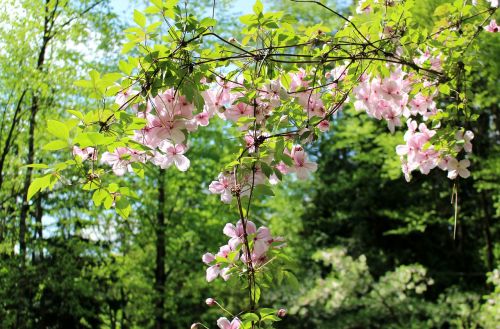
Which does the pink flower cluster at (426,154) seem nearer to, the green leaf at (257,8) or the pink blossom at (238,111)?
the pink blossom at (238,111)

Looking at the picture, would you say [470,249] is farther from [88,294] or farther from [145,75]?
[145,75]

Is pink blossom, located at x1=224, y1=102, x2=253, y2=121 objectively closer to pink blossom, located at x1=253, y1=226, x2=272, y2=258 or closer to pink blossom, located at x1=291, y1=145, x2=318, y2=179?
pink blossom, located at x1=291, y1=145, x2=318, y2=179

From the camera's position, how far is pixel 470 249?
1388 centimetres

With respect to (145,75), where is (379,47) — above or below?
above

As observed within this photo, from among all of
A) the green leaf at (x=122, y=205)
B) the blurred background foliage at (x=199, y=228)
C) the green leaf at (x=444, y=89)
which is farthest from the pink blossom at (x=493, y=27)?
the blurred background foliage at (x=199, y=228)

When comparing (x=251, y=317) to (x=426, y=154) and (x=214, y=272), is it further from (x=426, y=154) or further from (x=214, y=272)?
(x=426, y=154)

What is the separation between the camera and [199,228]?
10.0 m

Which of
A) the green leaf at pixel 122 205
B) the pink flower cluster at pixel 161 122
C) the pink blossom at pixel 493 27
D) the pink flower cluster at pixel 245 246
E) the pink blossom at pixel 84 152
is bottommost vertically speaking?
the pink flower cluster at pixel 245 246

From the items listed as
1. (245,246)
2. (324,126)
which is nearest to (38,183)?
(245,246)

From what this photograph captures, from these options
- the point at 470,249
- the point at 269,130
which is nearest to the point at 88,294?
the point at 269,130

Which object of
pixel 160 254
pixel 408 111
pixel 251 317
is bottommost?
pixel 251 317

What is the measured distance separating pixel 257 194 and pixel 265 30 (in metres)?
0.53

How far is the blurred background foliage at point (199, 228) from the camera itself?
7.49 metres

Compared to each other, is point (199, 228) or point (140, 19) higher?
point (199, 228)
